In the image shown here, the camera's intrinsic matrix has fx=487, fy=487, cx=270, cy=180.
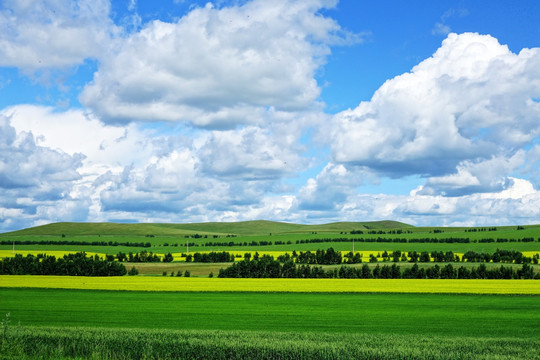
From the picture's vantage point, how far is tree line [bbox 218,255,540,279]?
8066cm

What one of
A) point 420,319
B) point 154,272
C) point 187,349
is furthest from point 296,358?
point 154,272

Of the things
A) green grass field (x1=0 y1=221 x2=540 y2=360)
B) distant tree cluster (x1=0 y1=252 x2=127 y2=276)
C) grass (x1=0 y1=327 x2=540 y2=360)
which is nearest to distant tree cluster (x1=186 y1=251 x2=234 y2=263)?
distant tree cluster (x1=0 y1=252 x2=127 y2=276)

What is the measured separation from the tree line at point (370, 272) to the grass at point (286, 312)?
2829cm

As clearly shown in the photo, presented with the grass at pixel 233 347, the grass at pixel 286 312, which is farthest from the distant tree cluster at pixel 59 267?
the grass at pixel 233 347

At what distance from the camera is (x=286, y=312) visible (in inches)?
1639

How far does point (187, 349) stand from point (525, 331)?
23.3 m

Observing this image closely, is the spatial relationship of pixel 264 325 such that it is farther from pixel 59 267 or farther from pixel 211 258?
pixel 211 258

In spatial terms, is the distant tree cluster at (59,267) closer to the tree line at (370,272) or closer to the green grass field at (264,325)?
the tree line at (370,272)

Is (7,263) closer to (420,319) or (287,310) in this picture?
(287,310)

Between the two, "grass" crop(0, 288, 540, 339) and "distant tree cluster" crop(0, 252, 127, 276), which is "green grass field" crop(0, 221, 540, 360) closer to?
"grass" crop(0, 288, 540, 339)

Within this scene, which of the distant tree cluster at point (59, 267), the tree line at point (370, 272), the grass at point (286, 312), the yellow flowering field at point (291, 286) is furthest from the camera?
the distant tree cluster at point (59, 267)

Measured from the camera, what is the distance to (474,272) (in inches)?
3209

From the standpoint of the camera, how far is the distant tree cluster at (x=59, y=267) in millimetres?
87419

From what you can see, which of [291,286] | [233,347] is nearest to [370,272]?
[291,286]
